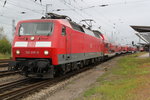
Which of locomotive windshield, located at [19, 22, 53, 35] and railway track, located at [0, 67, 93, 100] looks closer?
railway track, located at [0, 67, 93, 100]

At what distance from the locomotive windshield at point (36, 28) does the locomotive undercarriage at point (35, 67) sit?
4.78 ft

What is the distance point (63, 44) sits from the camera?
455 inches

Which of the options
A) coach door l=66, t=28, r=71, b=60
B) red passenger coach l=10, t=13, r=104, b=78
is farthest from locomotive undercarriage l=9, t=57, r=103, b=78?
coach door l=66, t=28, r=71, b=60

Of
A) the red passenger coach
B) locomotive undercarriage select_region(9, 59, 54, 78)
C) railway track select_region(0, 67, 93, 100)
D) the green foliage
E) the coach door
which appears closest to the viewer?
railway track select_region(0, 67, 93, 100)

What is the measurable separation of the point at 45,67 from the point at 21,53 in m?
1.57

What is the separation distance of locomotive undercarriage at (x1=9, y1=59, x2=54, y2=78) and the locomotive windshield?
146 centimetres

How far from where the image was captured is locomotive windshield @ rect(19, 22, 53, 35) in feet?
35.9

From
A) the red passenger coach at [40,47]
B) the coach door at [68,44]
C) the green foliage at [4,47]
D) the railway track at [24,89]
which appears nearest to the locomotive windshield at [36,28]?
the red passenger coach at [40,47]

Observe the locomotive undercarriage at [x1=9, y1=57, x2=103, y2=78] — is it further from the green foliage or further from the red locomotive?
the green foliage

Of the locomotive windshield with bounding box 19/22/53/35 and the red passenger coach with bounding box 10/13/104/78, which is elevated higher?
the locomotive windshield with bounding box 19/22/53/35

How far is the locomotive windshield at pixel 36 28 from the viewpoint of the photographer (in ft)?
35.9


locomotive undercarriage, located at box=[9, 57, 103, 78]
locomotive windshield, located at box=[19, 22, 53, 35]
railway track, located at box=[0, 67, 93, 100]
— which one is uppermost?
locomotive windshield, located at box=[19, 22, 53, 35]

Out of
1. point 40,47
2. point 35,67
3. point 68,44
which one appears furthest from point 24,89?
point 68,44

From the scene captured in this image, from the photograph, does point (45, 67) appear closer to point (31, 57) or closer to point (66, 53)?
point (31, 57)
